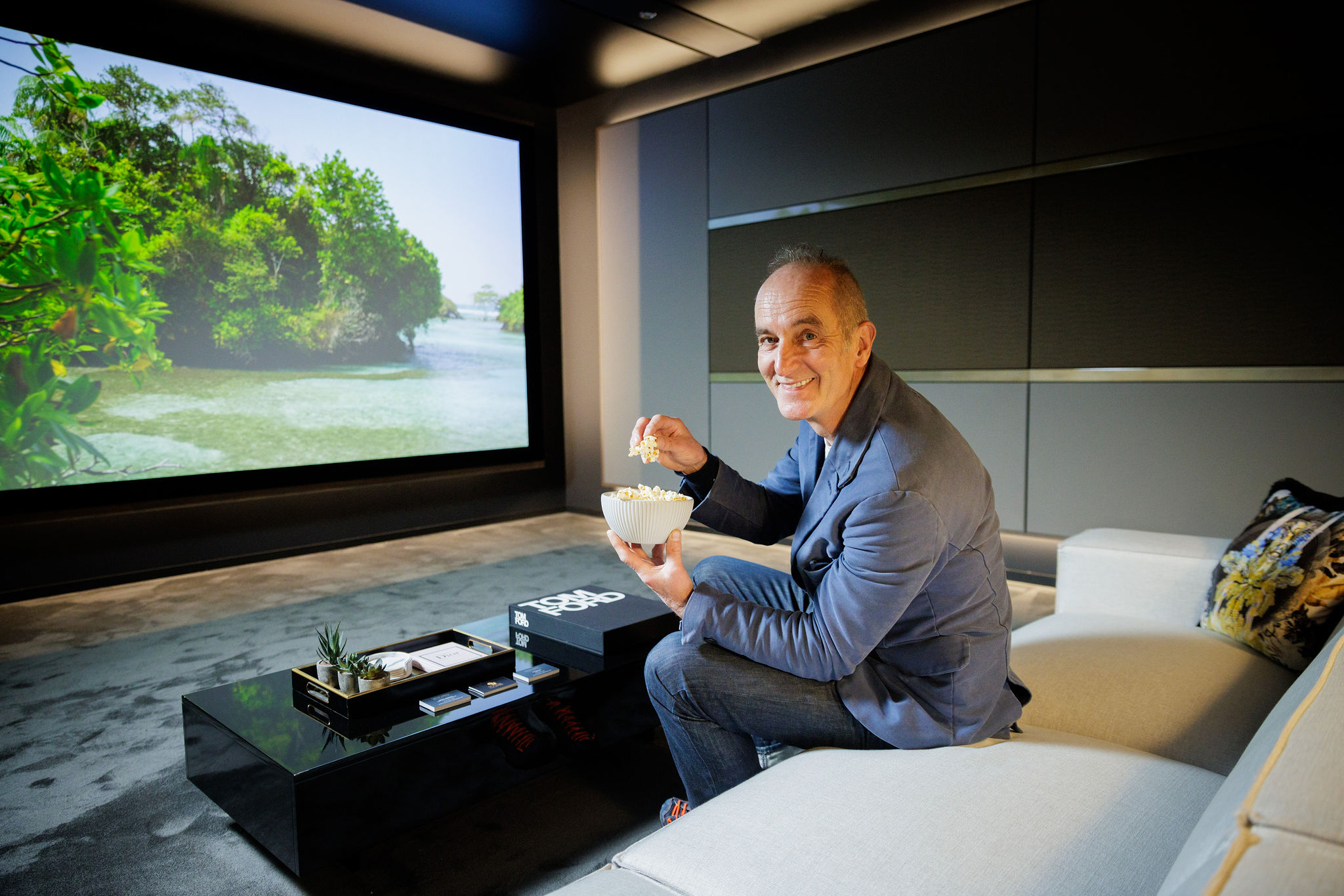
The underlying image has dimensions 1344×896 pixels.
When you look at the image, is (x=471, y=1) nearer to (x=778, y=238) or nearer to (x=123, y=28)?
(x=123, y=28)

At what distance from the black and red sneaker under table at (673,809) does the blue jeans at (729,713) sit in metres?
0.05

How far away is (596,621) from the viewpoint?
1.84 meters

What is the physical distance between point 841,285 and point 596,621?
92cm

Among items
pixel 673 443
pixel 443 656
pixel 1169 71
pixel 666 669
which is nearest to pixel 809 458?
pixel 673 443

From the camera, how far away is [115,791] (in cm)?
180

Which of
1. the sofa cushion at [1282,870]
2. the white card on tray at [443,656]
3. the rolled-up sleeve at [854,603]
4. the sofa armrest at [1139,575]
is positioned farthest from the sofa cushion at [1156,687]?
the white card on tray at [443,656]

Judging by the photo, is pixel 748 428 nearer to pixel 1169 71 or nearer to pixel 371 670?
pixel 1169 71

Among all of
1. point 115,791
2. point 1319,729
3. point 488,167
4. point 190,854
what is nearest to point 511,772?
point 190,854

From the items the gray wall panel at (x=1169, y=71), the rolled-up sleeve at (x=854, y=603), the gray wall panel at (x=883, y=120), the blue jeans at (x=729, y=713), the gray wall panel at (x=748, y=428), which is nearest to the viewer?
the rolled-up sleeve at (x=854, y=603)

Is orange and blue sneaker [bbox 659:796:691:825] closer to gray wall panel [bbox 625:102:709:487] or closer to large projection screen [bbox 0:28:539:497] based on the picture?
gray wall panel [bbox 625:102:709:487]

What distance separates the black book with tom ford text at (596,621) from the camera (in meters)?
1.79

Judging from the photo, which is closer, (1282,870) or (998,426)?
(1282,870)

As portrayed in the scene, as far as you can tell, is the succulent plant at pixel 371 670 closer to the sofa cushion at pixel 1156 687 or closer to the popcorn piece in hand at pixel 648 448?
the popcorn piece in hand at pixel 648 448

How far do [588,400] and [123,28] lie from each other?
2955 mm
